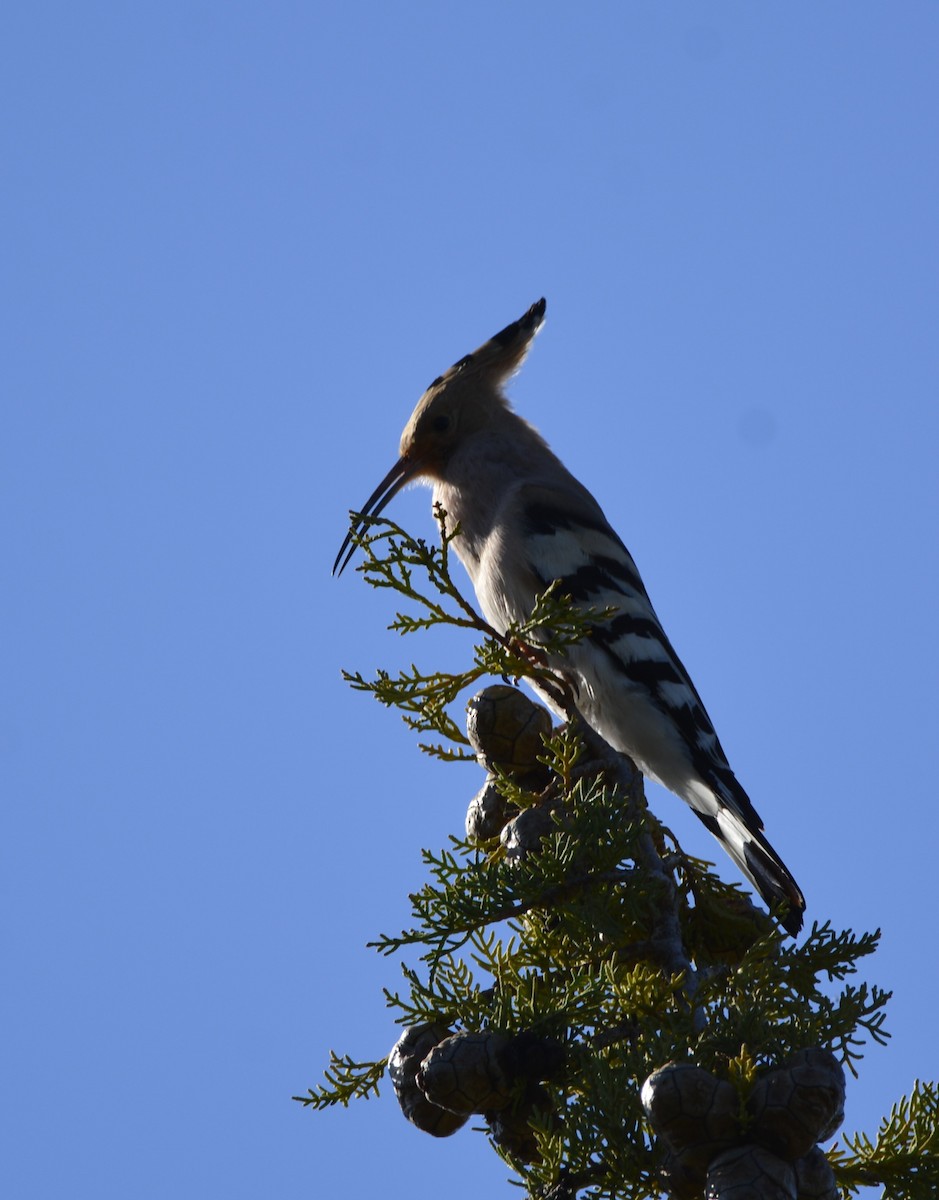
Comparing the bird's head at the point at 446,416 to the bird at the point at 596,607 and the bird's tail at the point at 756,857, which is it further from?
the bird's tail at the point at 756,857

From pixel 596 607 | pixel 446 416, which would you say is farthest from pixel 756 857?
pixel 446 416

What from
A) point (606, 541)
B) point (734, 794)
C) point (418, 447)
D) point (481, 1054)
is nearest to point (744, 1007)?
point (481, 1054)

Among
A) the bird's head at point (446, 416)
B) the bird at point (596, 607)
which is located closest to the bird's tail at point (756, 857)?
the bird at point (596, 607)

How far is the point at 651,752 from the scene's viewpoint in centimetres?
294

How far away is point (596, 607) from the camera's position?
2.66 m

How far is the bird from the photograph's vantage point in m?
2.84

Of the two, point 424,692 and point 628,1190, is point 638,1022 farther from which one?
point 424,692

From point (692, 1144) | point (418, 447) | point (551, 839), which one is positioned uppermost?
point (418, 447)

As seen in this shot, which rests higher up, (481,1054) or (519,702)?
(519,702)

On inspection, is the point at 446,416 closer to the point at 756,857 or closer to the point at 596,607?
the point at 596,607

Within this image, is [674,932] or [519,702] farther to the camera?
[519,702]

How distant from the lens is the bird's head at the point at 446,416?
3689 mm

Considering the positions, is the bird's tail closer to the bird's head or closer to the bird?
the bird

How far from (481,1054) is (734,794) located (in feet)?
4.80
